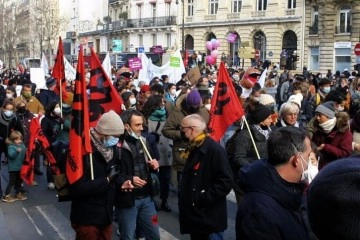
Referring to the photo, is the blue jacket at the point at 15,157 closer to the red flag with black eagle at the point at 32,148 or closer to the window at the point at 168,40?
the red flag with black eagle at the point at 32,148

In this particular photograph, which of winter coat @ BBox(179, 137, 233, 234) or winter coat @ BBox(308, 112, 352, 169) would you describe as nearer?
winter coat @ BBox(179, 137, 233, 234)

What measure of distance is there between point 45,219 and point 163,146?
196cm

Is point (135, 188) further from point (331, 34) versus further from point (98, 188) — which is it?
point (331, 34)

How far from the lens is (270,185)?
2.68 m

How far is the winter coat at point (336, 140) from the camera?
5797mm

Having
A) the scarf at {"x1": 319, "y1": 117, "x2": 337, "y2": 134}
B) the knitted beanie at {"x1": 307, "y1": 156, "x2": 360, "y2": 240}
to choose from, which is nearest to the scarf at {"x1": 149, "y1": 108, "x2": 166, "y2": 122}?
the scarf at {"x1": 319, "y1": 117, "x2": 337, "y2": 134}

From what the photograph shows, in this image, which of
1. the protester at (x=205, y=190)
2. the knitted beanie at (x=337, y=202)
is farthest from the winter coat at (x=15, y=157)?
the knitted beanie at (x=337, y=202)

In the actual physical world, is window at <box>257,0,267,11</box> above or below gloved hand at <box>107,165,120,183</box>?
above

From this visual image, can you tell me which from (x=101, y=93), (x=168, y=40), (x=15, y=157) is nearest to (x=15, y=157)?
(x=15, y=157)

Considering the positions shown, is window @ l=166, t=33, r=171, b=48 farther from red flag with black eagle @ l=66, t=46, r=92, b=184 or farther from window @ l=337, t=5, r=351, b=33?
red flag with black eagle @ l=66, t=46, r=92, b=184

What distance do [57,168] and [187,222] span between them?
3.84 feet

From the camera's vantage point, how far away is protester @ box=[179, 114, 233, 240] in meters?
4.72

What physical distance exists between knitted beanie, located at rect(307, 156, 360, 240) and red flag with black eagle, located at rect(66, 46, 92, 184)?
328 centimetres

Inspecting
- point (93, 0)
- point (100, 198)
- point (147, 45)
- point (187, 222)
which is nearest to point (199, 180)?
point (187, 222)
